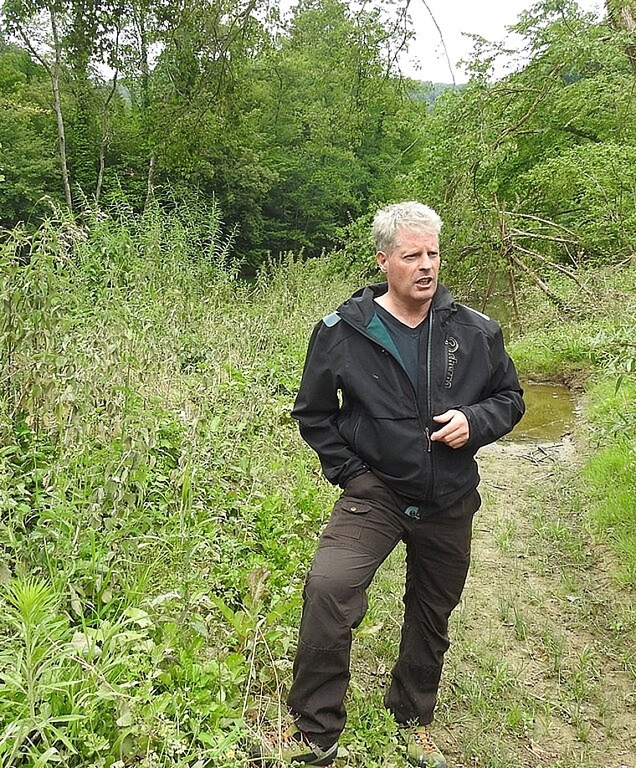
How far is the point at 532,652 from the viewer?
3658 millimetres

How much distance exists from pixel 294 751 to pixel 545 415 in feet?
22.4

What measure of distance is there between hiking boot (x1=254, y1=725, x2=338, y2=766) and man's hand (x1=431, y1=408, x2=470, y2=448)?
1.12m

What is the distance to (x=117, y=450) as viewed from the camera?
3.33 meters

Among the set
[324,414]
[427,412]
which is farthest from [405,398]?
[324,414]

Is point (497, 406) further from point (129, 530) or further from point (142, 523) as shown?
point (142, 523)

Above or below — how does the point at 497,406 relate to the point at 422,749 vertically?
above

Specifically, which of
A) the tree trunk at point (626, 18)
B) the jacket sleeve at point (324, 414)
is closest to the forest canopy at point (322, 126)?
the tree trunk at point (626, 18)

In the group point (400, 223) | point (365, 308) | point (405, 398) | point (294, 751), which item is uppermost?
point (400, 223)

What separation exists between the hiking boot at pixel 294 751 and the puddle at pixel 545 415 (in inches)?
224

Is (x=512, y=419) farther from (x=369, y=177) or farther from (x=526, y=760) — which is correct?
(x=369, y=177)

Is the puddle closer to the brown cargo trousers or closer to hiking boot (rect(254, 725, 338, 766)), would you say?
the brown cargo trousers

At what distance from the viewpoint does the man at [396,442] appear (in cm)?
240

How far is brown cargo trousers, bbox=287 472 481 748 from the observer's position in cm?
235

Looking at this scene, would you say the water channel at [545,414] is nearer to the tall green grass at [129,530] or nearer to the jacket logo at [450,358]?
the tall green grass at [129,530]
